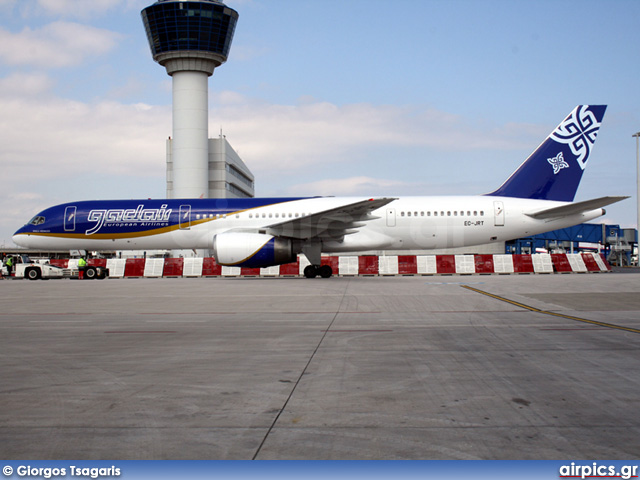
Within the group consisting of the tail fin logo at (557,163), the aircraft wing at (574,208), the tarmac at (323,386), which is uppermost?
the tail fin logo at (557,163)

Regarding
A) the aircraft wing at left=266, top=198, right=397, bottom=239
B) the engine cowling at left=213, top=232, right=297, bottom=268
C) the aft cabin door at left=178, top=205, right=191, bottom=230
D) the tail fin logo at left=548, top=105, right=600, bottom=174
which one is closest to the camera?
the engine cowling at left=213, top=232, right=297, bottom=268

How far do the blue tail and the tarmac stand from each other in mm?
15880

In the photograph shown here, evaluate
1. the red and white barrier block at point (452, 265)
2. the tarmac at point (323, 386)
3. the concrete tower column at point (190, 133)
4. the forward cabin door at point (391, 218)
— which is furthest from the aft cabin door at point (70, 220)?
→ the concrete tower column at point (190, 133)

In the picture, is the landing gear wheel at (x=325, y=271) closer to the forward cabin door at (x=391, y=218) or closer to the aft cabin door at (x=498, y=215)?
the forward cabin door at (x=391, y=218)

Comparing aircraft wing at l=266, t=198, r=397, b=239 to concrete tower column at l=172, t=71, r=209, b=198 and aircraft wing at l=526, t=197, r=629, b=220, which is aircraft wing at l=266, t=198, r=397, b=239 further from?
concrete tower column at l=172, t=71, r=209, b=198

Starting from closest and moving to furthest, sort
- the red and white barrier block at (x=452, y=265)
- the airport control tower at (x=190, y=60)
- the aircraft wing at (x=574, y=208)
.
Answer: the aircraft wing at (x=574, y=208) < the red and white barrier block at (x=452, y=265) < the airport control tower at (x=190, y=60)

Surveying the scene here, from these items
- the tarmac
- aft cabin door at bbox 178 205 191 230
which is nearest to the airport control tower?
aft cabin door at bbox 178 205 191 230

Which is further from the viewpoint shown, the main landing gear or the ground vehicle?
the ground vehicle

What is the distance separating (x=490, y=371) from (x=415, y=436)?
2.32 metres

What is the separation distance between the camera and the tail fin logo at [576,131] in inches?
1005

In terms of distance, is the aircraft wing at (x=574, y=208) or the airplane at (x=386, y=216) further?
the airplane at (x=386, y=216)

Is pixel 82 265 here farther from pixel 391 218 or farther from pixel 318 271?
pixel 391 218

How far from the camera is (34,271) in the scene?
2942 centimetres

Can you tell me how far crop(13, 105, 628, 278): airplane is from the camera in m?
24.7
